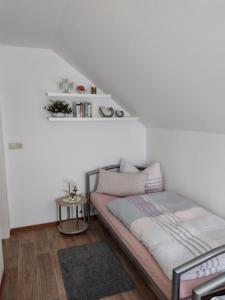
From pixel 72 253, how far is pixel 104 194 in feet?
2.82

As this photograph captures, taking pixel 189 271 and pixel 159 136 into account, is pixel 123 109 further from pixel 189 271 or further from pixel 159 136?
pixel 189 271

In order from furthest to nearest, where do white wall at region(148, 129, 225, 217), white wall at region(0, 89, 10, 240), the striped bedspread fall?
white wall at region(0, 89, 10, 240)
white wall at region(148, 129, 225, 217)
the striped bedspread

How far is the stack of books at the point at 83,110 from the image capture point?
3154 millimetres

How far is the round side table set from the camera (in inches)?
117

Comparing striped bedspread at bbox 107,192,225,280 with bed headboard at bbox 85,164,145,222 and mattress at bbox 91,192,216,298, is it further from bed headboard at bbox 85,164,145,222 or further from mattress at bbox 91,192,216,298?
bed headboard at bbox 85,164,145,222

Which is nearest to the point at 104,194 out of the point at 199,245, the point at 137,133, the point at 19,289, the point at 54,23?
the point at 137,133

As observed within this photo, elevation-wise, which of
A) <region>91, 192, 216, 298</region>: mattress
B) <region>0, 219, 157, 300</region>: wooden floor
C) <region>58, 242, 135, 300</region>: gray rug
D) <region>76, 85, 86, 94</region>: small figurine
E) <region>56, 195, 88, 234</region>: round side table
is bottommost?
<region>0, 219, 157, 300</region>: wooden floor

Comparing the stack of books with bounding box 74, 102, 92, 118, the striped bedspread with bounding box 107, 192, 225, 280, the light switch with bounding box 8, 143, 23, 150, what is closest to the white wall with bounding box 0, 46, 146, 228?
the light switch with bounding box 8, 143, 23, 150

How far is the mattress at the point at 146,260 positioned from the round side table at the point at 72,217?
1.44 ft

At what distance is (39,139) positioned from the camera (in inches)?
123

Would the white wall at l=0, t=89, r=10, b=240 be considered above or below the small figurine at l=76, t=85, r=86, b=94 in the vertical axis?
below

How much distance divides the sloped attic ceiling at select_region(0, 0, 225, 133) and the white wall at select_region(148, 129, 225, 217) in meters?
0.16

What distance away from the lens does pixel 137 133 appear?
364 centimetres

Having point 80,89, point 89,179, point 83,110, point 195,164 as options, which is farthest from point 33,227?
point 195,164
